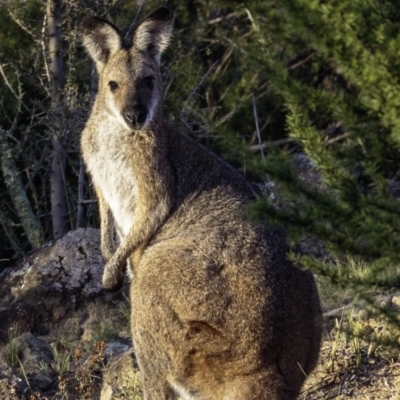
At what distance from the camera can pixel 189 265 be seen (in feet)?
18.5

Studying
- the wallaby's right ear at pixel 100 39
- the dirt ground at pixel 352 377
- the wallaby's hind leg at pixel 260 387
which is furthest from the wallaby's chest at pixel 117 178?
the wallaby's hind leg at pixel 260 387

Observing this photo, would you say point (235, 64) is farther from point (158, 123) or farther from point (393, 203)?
point (393, 203)

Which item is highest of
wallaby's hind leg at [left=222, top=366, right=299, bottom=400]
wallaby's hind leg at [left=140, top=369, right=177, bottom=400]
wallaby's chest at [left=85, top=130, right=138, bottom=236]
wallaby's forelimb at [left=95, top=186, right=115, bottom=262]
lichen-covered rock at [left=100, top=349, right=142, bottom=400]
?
wallaby's chest at [left=85, top=130, right=138, bottom=236]

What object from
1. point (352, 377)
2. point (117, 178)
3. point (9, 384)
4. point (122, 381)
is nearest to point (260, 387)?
point (352, 377)

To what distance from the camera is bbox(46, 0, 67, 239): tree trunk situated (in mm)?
9523

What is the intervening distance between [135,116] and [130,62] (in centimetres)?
57

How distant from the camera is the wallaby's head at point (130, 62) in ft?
22.7

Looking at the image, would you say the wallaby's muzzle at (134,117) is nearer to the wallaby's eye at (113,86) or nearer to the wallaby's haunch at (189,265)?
the wallaby's haunch at (189,265)

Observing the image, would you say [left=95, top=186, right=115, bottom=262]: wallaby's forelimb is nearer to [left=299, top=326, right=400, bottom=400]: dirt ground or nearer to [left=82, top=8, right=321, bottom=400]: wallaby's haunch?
[left=82, top=8, right=321, bottom=400]: wallaby's haunch

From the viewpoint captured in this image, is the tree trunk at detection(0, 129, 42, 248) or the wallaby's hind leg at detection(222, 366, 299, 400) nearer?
the wallaby's hind leg at detection(222, 366, 299, 400)

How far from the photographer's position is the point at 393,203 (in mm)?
4004

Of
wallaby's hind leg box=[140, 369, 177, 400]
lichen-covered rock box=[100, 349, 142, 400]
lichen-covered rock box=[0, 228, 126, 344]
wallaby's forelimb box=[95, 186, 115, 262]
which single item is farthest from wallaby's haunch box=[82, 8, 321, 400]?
lichen-covered rock box=[0, 228, 126, 344]

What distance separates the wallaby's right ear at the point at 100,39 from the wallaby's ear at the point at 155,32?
15cm

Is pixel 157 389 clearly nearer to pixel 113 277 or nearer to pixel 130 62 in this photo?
pixel 113 277
